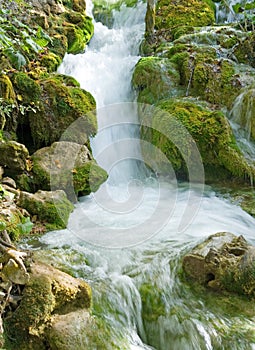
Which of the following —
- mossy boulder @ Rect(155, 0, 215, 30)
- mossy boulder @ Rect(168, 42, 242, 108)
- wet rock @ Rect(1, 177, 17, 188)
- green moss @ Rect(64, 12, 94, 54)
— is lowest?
wet rock @ Rect(1, 177, 17, 188)

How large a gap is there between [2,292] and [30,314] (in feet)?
0.87

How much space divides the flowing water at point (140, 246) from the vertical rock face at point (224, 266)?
5.2 inches

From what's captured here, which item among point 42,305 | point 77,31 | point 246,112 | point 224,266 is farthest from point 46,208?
point 77,31

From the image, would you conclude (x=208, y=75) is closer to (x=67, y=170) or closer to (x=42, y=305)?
(x=67, y=170)

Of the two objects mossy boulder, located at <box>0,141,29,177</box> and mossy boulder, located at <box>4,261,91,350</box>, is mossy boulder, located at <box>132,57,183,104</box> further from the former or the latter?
mossy boulder, located at <box>4,261,91,350</box>

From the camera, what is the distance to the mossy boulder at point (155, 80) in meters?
8.32

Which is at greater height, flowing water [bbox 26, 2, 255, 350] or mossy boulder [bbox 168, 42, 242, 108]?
mossy boulder [bbox 168, 42, 242, 108]

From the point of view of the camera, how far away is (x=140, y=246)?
14.0 feet

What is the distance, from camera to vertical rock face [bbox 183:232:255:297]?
334 cm

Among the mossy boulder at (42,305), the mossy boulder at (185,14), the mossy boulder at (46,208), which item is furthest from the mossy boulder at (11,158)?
the mossy boulder at (185,14)

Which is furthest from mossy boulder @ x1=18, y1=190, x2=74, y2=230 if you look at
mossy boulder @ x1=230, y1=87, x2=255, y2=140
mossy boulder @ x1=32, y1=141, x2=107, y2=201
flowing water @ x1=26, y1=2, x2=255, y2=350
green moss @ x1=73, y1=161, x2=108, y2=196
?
mossy boulder @ x1=230, y1=87, x2=255, y2=140

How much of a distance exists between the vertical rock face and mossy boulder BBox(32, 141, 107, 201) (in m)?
2.60

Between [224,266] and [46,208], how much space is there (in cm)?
249

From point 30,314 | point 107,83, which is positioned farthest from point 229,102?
→ point 30,314
